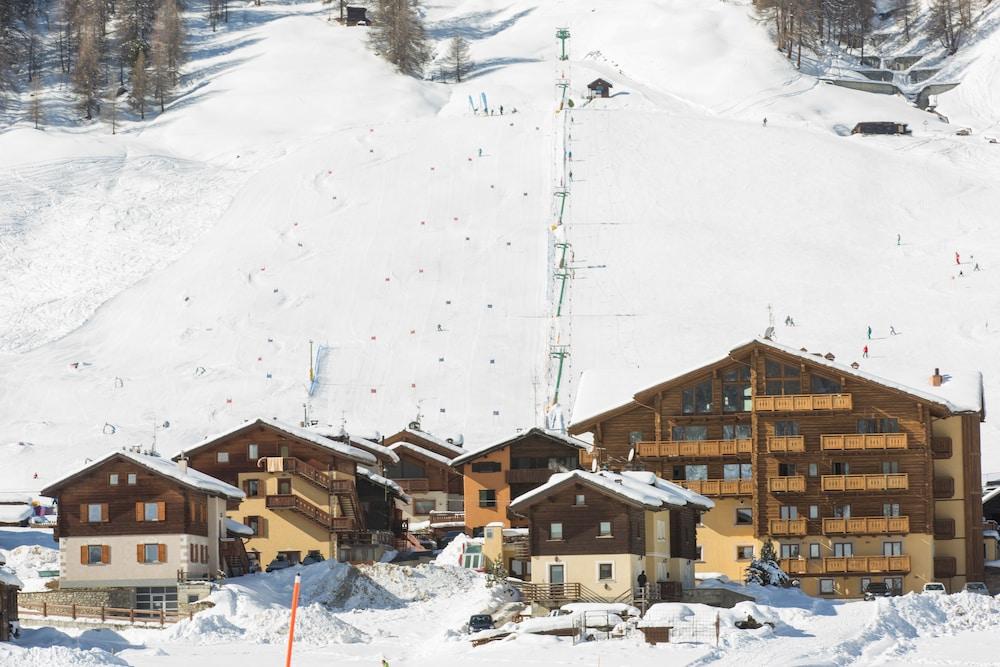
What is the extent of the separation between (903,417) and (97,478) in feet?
80.7

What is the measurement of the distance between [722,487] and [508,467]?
34.7 feet

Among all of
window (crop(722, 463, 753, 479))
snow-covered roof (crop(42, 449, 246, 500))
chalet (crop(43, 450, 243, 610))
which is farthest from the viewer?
window (crop(722, 463, 753, 479))

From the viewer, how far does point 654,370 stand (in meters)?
63.8

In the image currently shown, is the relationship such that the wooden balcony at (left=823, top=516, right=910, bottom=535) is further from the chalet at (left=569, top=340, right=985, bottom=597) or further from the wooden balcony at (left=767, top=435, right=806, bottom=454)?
the wooden balcony at (left=767, top=435, right=806, bottom=454)

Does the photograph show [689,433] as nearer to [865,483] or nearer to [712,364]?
[712,364]

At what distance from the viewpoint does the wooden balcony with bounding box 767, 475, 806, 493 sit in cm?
5781

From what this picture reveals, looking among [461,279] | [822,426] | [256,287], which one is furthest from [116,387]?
[822,426]

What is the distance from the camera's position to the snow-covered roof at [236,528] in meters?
55.3

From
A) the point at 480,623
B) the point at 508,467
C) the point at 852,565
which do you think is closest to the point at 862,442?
the point at 852,565

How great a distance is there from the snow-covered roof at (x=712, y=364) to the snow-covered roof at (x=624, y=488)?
24.5 feet

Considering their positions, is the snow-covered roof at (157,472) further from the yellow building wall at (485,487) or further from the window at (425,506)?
the window at (425,506)

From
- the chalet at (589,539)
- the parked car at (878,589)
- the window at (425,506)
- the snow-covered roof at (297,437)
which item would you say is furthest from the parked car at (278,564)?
the parked car at (878,589)

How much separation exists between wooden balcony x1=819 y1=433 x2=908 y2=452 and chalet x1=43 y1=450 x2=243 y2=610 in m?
19.2

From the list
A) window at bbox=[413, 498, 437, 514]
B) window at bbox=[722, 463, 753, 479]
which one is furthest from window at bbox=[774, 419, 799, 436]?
window at bbox=[413, 498, 437, 514]
